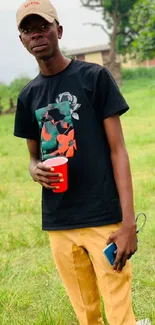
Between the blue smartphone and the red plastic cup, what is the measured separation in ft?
0.84

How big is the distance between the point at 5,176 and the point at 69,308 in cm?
507

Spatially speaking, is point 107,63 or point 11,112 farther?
point 107,63

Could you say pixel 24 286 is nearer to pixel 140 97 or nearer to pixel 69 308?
pixel 69 308

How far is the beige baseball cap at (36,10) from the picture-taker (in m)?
2.08

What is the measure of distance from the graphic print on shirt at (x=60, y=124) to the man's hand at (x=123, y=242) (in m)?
0.33

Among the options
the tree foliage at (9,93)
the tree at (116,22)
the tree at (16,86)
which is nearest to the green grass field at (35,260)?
the tree foliage at (9,93)

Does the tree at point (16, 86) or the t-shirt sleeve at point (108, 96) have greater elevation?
the t-shirt sleeve at point (108, 96)

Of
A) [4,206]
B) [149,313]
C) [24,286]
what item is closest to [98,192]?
Result: [149,313]

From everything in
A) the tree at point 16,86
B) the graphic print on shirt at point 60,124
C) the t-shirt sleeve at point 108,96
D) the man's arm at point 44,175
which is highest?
the t-shirt sleeve at point 108,96

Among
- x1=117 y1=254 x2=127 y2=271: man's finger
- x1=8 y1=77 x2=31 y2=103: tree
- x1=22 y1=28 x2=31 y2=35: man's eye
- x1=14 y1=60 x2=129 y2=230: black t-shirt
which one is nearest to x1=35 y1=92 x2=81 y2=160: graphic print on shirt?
x1=14 y1=60 x2=129 y2=230: black t-shirt

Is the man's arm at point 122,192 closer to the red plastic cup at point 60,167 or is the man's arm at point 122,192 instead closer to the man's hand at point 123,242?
the man's hand at point 123,242

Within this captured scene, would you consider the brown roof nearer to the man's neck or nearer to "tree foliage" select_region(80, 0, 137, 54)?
"tree foliage" select_region(80, 0, 137, 54)

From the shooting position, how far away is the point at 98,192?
6.97 feet

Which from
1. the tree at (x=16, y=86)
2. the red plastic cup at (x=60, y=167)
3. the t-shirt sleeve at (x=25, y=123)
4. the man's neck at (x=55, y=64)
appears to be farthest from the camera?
the tree at (x=16, y=86)
